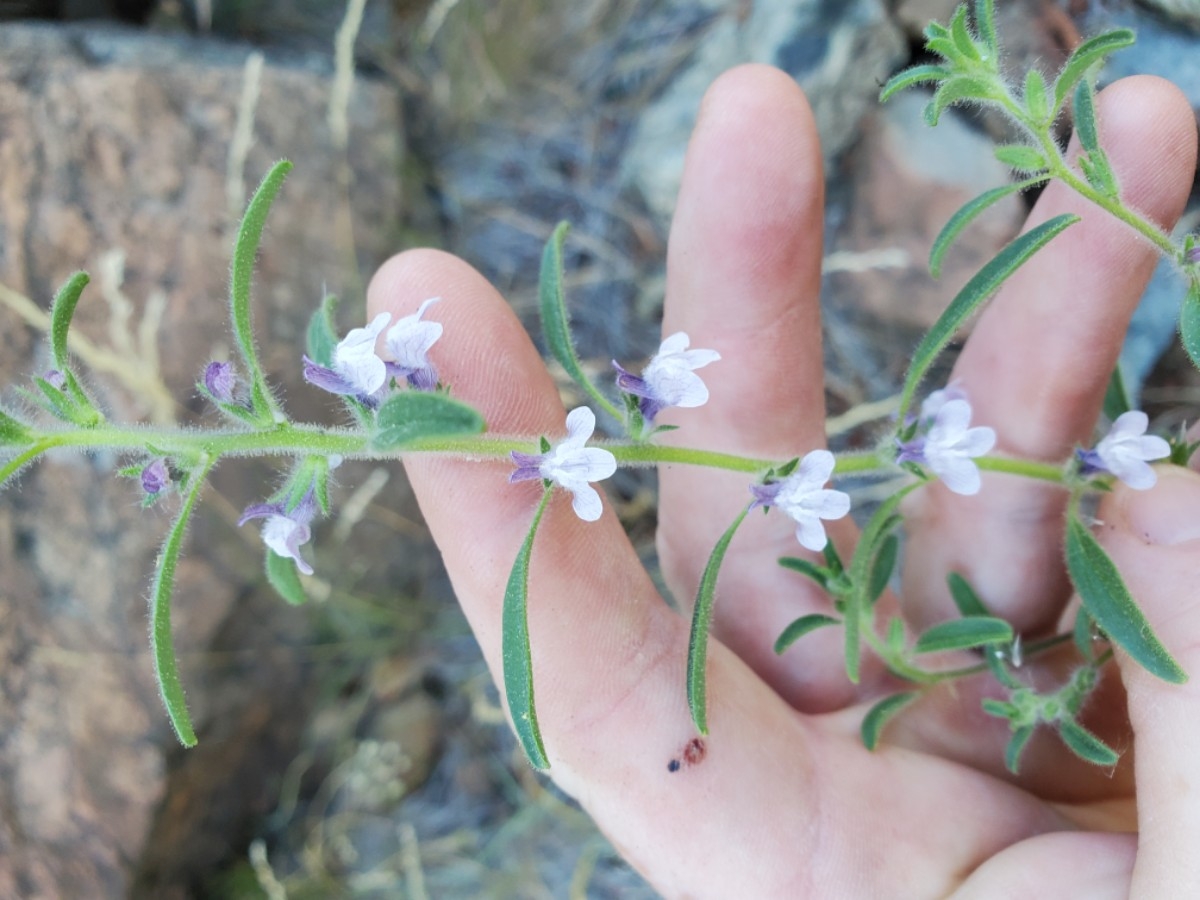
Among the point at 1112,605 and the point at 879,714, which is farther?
the point at 879,714

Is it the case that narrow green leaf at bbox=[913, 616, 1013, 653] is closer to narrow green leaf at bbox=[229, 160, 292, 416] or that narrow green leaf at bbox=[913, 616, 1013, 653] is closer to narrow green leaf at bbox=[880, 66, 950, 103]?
narrow green leaf at bbox=[880, 66, 950, 103]

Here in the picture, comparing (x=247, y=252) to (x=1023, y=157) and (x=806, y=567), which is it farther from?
(x=1023, y=157)

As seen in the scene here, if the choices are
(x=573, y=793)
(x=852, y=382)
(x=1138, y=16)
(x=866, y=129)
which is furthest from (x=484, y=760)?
(x=1138, y=16)

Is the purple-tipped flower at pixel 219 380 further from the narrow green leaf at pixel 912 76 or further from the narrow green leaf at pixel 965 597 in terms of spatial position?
the narrow green leaf at pixel 965 597

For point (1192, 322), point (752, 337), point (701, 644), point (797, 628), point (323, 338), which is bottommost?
point (797, 628)

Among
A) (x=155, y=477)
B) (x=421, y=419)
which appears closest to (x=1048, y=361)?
(x=421, y=419)

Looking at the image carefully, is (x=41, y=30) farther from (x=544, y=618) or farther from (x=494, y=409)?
(x=544, y=618)
